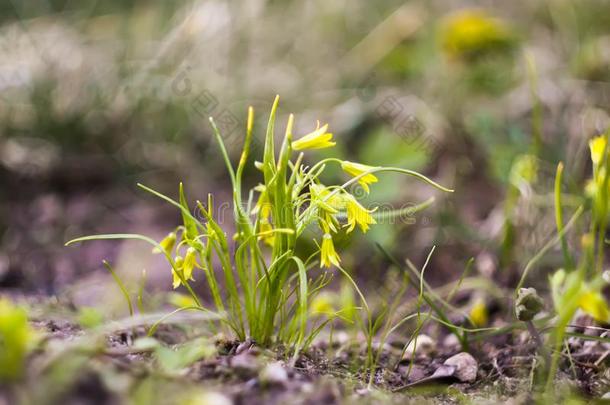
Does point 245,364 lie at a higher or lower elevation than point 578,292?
lower

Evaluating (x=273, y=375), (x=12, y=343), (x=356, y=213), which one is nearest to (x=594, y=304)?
(x=356, y=213)

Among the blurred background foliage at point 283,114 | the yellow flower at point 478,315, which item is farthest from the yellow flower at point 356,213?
the blurred background foliage at point 283,114

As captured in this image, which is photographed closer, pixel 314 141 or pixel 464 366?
pixel 314 141

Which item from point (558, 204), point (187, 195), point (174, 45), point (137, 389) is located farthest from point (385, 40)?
point (137, 389)

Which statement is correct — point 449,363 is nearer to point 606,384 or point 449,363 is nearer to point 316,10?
point 606,384

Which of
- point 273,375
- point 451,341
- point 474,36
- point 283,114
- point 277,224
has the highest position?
point 474,36

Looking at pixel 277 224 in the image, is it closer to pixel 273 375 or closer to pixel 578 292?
pixel 273 375
